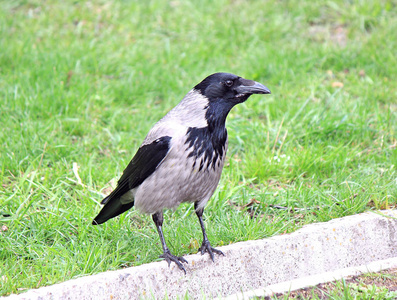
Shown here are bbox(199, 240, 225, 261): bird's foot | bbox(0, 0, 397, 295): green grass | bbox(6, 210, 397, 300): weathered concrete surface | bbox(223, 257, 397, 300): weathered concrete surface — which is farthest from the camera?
bbox(0, 0, 397, 295): green grass

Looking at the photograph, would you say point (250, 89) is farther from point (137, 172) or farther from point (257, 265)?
point (257, 265)

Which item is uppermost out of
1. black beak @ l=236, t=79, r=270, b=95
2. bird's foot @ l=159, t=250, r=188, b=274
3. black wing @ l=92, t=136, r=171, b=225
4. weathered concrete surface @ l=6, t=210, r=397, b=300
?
black beak @ l=236, t=79, r=270, b=95

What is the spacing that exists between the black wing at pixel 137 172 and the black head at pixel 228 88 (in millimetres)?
429

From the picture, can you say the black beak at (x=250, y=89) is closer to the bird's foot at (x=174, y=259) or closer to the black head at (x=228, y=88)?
A: the black head at (x=228, y=88)

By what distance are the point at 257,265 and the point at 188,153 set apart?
33.8 inches

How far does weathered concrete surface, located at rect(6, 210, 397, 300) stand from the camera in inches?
117

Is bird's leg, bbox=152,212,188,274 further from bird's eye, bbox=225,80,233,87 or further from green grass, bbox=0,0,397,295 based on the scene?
bird's eye, bbox=225,80,233,87

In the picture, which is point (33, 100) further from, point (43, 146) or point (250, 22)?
point (250, 22)

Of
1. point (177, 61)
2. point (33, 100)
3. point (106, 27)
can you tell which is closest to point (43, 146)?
point (33, 100)

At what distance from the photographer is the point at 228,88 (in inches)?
134

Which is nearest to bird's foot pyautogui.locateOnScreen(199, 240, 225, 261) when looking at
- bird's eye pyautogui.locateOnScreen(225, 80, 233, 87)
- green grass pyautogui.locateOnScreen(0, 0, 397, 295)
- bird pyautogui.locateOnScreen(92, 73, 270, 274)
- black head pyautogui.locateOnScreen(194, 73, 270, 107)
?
bird pyautogui.locateOnScreen(92, 73, 270, 274)

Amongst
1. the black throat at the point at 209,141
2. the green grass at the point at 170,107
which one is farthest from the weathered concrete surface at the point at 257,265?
the black throat at the point at 209,141

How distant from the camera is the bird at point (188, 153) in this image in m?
3.27

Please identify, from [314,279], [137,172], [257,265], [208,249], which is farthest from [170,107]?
[314,279]
